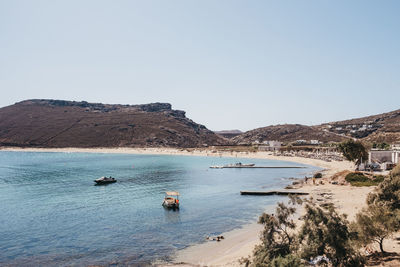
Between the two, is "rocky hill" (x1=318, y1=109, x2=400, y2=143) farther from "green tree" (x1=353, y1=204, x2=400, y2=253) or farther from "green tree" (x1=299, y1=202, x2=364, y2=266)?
"green tree" (x1=299, y1=202, x2=364, y2=266)

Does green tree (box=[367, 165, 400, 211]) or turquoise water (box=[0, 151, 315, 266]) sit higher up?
green tree (box=[367, 165, 400, 211])

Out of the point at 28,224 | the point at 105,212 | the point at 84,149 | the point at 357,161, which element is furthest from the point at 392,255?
the point at 84,149

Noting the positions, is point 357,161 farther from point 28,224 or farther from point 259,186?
point 28,224

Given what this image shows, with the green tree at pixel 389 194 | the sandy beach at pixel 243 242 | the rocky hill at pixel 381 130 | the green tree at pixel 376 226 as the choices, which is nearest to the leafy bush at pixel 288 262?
the green tree at pixel 376 226

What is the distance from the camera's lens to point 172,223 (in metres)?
32.5

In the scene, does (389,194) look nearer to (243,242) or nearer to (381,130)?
(243,242)

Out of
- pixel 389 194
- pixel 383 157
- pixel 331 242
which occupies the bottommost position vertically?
pixel 331 242

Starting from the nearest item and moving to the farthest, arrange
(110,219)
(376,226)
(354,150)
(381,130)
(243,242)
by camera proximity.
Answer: (376,226) → (243,242) → (110,219) → (354,150) → (381,130)

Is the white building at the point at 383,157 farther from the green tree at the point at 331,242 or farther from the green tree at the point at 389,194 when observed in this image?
the green tree at the point at 331,242

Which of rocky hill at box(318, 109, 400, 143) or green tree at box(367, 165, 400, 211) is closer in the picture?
green tree at box(367, 165, 400, 211)

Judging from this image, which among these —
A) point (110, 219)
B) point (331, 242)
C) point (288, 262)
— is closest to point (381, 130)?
point (110, 219)

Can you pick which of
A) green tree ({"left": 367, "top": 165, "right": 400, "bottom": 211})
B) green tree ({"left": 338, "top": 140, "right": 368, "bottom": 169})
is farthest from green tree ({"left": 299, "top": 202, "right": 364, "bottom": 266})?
green tree ({"left": 338, "top": 140, "right": 368, "bottom": 169})

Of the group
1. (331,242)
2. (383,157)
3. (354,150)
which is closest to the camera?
(331,242)

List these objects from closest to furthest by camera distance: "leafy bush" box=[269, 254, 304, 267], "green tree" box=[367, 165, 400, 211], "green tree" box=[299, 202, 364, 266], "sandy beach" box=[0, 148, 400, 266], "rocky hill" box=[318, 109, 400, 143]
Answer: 1. "leafy bush" box=[269, 254, 304, 267]
2. "green tree" box=[299, 202, 364, 266]
3. "sandy beach" box=[0, 148, 400, 266]
4. "green tree" box=[367, 165, 400, 211]
5. "rocky hill" box=[318, 109, 400, 143]
